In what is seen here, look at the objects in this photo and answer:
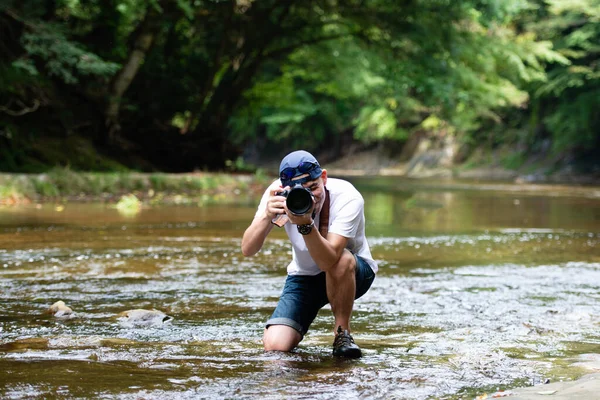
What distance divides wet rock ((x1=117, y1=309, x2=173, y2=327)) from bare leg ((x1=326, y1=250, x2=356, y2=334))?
1346 mm

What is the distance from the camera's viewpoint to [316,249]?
4.48 m

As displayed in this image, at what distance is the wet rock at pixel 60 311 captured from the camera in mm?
5746

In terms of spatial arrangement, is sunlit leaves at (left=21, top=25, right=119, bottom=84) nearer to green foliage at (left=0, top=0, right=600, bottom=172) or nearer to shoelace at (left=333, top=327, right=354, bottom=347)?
green foliage at (left=0, top=0, right=600, bottom=172)

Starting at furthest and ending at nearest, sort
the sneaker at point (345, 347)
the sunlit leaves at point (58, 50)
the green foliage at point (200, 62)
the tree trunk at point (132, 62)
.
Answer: the tree trunk at point (132, 62)
the green foliage at point (200, 62)
the sunlit leaves at point (58, 50)
the sneaker at point (345, 347)

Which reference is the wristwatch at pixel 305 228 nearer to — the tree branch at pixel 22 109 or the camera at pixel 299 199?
the camera at pixel 299 199

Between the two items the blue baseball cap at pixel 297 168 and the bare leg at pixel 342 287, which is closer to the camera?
the blue baseball cap at pixel 297 168

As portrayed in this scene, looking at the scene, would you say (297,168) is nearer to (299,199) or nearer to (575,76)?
(299,199)

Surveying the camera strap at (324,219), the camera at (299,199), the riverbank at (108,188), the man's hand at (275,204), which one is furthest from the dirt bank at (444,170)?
the camera at (299,199)

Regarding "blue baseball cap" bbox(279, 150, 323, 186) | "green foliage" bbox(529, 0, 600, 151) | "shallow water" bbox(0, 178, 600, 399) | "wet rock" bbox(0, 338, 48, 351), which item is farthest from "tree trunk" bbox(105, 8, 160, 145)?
"green foliage" bbox(529, 0, 600, 151)

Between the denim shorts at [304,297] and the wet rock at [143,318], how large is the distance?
1.04 meters

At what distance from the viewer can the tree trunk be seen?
20672 millimetres

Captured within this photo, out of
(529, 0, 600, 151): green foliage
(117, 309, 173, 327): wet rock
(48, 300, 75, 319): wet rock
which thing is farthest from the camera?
(529, 0, 600, 151): green foliage

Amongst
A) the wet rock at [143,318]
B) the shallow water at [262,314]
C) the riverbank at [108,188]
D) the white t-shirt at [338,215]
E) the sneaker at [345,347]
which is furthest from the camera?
the riverbank at [108,188]

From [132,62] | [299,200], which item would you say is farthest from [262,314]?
[132,62]
